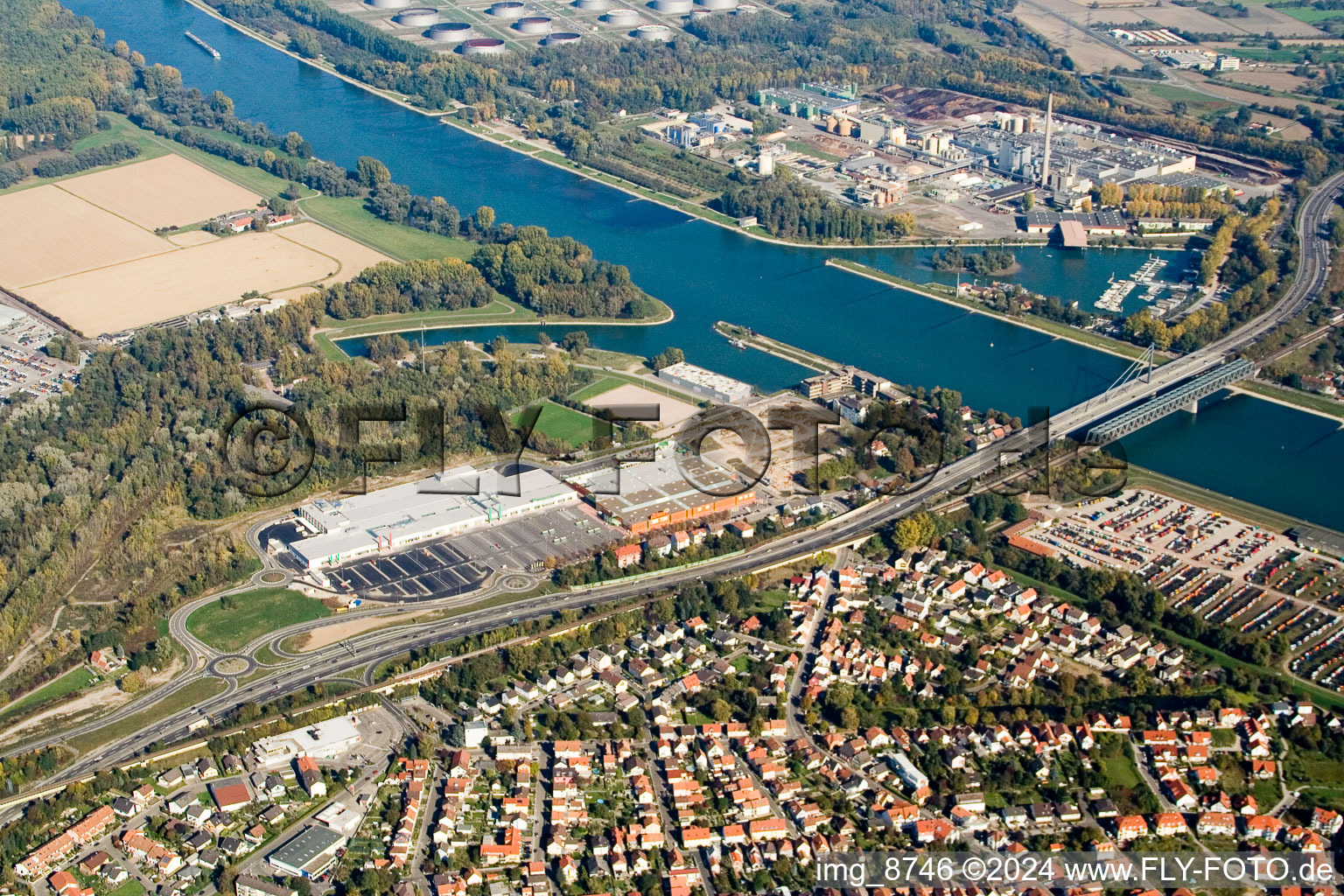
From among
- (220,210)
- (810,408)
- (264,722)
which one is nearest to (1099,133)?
(810,408)

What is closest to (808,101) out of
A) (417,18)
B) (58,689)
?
(417,18)

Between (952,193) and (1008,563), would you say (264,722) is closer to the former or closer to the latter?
(1008,563)

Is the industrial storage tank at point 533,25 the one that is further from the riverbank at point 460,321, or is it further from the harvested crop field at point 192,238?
the riverbank at point 460,321

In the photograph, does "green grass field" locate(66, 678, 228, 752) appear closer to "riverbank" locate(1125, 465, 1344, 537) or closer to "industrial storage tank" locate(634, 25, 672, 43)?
"riverbank" locate(1125, 465, 1344, 537)

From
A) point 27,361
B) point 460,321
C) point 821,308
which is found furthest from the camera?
point 821,308

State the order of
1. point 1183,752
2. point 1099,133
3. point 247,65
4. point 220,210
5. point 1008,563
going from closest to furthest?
point 1183,752 → point 1008,563 → point 220,210 → point 1099,133 → point 247,65

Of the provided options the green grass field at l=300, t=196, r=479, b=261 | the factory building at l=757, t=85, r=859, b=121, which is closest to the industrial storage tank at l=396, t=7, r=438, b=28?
the factory building at l=757, t=85, r=859, b=121

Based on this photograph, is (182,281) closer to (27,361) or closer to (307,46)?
(27,361)

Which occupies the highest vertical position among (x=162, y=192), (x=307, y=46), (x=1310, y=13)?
(x=1310, y=13)
